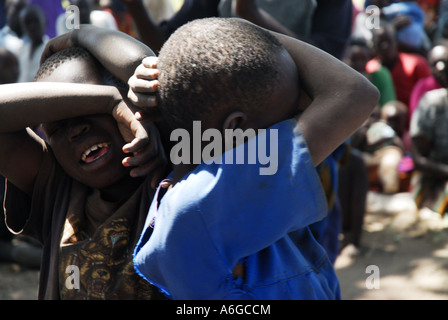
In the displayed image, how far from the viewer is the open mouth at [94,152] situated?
170 centimetres

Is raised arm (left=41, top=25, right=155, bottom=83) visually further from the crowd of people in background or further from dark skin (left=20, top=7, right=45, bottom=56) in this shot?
dark skin (left=20, top=7, right=45, bottom=56)

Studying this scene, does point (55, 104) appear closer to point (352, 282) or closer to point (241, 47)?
point (241, 47)

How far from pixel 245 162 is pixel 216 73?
215mm

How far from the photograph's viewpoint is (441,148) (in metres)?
5.14

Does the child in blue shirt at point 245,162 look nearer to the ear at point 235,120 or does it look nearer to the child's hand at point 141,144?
the ear at point 235,120

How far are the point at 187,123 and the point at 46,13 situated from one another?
20.8ft

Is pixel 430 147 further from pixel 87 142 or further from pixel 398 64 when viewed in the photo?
pixel 87 142

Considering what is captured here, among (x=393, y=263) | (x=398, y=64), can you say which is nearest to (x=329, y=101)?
(x=393, y=263)

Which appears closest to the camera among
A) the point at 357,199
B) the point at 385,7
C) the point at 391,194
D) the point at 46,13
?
the point at 357,199

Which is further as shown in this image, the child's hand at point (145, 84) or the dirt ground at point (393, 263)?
the dirt ground at point (393, 263)

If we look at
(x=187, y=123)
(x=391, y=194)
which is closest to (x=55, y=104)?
(x=187, y=123)

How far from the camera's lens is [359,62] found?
256 inches

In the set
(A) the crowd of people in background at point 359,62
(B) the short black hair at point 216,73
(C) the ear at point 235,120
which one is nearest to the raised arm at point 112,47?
(B) the short black hair at point 216,73

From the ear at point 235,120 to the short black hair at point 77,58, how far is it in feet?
1.70
